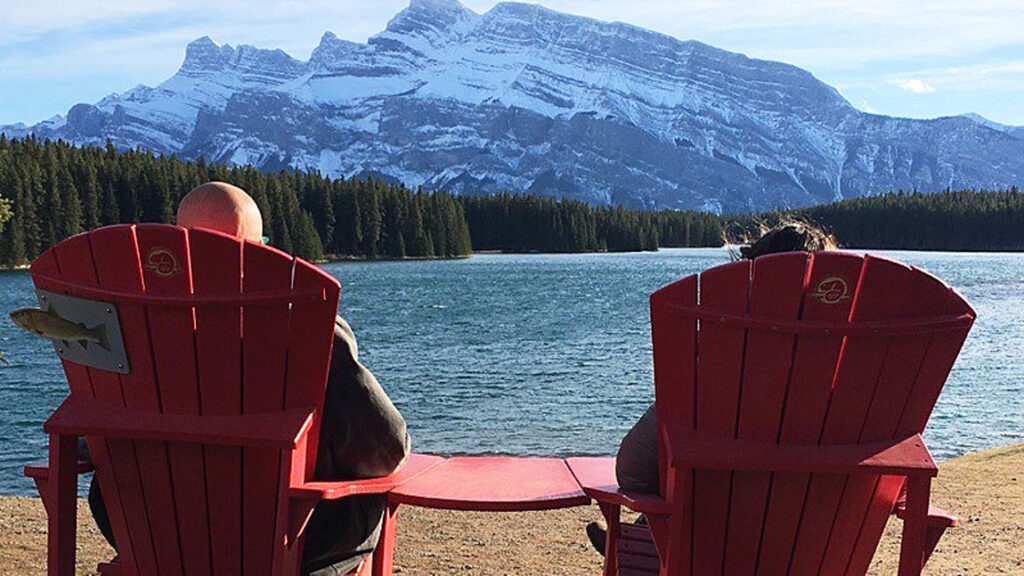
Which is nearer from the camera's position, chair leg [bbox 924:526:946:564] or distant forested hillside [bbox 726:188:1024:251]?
chair leg [bbox 924:526:946:564]

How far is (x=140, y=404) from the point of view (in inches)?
110

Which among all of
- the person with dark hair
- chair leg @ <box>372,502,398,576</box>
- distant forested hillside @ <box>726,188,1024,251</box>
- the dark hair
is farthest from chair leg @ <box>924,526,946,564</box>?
distant forested hillside @ <box>726,188,1024,251</box>

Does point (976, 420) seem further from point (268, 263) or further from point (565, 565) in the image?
point (268, 263)

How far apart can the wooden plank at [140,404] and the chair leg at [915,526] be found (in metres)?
1.97

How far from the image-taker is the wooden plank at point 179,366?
265 cm

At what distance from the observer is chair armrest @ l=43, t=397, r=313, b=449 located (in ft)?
8.98

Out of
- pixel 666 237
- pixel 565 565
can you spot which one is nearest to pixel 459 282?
pixel 565 565

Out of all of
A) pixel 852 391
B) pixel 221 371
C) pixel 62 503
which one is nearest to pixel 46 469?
pixel 62 503

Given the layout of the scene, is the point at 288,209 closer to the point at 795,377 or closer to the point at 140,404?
the point at 140,404

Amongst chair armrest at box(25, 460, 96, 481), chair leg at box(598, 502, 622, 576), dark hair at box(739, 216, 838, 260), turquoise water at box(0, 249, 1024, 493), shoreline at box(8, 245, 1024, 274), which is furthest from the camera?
shoreline at box(8, 245, 1024, 274)

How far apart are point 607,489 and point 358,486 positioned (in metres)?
0.71

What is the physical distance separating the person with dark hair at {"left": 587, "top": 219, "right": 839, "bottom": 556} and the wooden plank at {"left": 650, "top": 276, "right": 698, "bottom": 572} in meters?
0.11

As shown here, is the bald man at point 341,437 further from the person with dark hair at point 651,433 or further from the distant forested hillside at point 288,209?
the distant forested hillside at point 288,209

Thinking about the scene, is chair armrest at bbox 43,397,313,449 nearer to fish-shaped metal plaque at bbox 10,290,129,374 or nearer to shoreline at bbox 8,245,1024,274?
fish-shaped metal plaque at bbox 10,290,129,374
